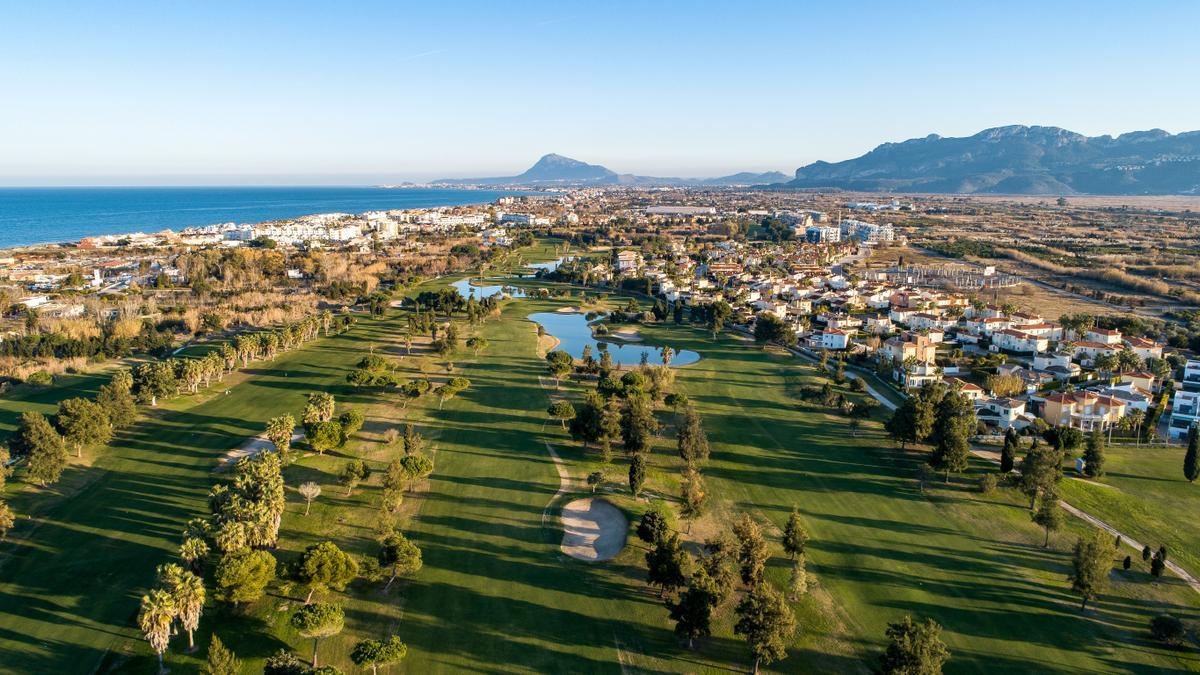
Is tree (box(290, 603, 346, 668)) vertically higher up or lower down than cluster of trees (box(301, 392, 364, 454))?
lower down

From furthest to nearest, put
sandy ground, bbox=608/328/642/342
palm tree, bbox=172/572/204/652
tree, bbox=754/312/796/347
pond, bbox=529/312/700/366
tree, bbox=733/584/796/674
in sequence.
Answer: sandy ground, bbox=608/328/642/342 < tree, bbox=754/312/796/347 < pond, bbox=529/312/700/366 < palm tree, bbox=172/572/204/652 < tree, bbox=733/584/796/674

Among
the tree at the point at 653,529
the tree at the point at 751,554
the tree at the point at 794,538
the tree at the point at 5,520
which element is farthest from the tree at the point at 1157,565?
the tree at the point at 5,520

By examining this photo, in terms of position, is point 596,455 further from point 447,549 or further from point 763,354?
point 763,354

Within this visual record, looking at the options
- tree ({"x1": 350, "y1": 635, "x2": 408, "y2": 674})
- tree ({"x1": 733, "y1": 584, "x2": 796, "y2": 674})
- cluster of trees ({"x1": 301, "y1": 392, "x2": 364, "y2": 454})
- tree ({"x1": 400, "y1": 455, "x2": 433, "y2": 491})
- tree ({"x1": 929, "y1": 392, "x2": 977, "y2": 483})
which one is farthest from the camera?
cluster of trees ({"x1": 301, "y1": 392, "x2": 364, "y2": 454})

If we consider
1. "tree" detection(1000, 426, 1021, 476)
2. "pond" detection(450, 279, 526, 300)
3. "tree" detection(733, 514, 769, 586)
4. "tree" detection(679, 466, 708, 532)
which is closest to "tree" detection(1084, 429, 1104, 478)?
"tree" detection(1000, 426, 1021, 476)

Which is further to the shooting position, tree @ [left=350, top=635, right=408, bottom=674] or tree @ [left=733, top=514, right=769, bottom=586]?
tree @ [left=733, top=514, right=769, bottom=586]

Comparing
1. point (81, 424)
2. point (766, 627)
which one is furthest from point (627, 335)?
point (766, 627)

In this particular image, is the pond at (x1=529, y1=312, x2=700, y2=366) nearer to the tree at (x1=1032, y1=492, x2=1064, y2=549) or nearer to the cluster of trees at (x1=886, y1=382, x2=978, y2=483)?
the cluster of trees at (x1=886, y1=382, x2=978, y2=483)
